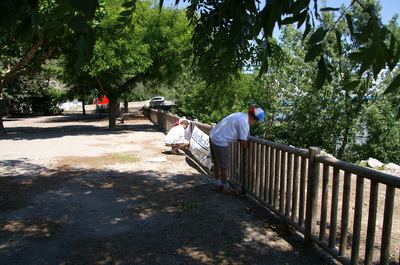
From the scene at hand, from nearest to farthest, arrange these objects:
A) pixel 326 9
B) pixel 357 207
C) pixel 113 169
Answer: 1. pixel 326 9
2. pixel 357 207
3. pixel 113 169

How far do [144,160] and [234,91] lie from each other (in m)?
7.93

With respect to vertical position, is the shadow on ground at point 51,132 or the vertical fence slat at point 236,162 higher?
the vertical fence slat at point 236,162

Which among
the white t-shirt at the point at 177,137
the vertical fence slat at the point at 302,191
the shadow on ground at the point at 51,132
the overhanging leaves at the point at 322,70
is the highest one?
the overhanging leaves at the point at 322,70

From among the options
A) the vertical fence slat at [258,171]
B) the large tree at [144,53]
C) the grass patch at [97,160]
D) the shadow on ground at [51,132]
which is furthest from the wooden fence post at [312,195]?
the shadow on ground at [51,132]

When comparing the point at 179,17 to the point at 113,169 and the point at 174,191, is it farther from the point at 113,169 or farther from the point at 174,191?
the point at 174,191

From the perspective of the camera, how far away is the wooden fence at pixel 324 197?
373 centimetres

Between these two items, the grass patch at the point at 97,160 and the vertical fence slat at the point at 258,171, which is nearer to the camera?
the vertical fence slat at the point at 258,171

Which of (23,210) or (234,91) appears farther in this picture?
(234,91)

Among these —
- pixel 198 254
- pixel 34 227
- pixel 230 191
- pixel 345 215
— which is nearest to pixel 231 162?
pixel 230 191

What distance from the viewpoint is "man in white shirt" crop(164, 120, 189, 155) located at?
12.0 m

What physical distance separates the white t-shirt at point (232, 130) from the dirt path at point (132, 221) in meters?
0.92

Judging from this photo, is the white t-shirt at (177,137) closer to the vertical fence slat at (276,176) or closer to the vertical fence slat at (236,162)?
the vertical fence slat at (236,162)

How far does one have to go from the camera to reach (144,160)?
11.2 m

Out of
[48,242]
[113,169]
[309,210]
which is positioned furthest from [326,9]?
[113,169]
